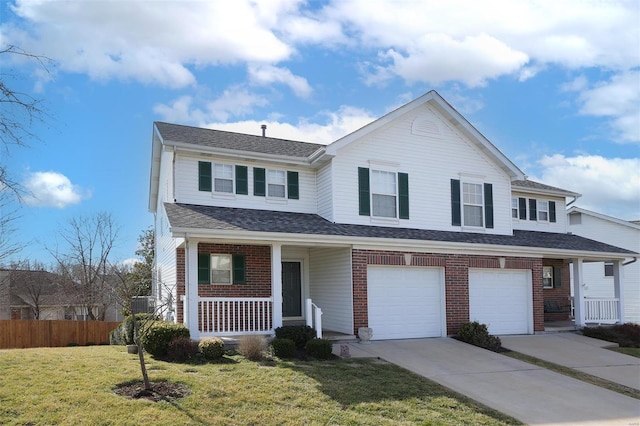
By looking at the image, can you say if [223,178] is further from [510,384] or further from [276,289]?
[510,384]

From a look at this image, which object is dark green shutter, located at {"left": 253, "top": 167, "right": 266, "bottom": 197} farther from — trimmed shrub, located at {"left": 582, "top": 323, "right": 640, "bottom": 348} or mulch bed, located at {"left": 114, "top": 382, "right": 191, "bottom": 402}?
trimmed shrub, located at {"left": 582, "top": 323, "right": 640, "bottom": 348}

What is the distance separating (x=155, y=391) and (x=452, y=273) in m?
11.1

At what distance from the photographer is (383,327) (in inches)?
658

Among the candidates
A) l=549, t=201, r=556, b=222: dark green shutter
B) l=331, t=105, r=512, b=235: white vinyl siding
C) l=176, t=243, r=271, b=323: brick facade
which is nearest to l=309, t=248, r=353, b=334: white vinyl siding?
l=331, t=105, r=512, b=235: white vinyl siding

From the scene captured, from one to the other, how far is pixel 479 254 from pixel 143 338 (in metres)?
11.4

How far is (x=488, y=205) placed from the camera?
20.4m

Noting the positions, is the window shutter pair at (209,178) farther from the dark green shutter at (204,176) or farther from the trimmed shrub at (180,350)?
the trimmed shrub at (180,350)

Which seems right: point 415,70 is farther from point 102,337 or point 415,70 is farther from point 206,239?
point 102,337

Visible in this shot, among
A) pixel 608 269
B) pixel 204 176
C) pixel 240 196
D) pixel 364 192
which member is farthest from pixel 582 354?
pixel 608 269

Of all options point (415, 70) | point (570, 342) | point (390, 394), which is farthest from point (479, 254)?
point (390, 394)

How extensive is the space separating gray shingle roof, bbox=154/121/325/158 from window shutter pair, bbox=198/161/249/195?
64cm

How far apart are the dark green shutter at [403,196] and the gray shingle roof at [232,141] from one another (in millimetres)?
3299

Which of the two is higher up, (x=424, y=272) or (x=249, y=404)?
(x=424, y=272)

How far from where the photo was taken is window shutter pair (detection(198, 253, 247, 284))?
53.2 feet
